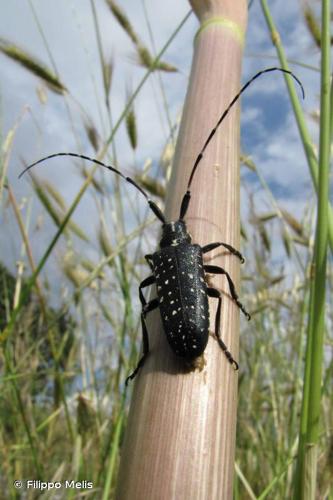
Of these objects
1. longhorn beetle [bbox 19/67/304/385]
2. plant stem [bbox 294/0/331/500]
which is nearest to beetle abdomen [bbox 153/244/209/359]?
longhorn beetle [bbox 19/67/304/385]

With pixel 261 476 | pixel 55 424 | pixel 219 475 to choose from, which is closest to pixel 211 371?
pixel 219 475

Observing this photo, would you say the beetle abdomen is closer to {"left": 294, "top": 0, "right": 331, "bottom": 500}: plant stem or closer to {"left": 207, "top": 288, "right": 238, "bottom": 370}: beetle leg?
{"left": 207, "top": 288, "right": 238, "bottom": 370}: beetle leg

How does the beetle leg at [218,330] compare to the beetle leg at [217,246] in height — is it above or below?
below

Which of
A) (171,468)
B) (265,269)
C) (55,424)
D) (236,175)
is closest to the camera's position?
(171,468)

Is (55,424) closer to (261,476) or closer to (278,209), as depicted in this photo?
(261,476)

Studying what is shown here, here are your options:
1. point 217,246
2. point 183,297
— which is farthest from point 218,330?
point 183,297

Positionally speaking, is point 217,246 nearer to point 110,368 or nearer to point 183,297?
point 183,297

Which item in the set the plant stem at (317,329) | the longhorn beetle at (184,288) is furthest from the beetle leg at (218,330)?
the plant stem at (317,329)

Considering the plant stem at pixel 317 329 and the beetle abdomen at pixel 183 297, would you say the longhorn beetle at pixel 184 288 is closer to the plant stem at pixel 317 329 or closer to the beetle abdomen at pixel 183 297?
the beetle abdomen at pixel 183 297
